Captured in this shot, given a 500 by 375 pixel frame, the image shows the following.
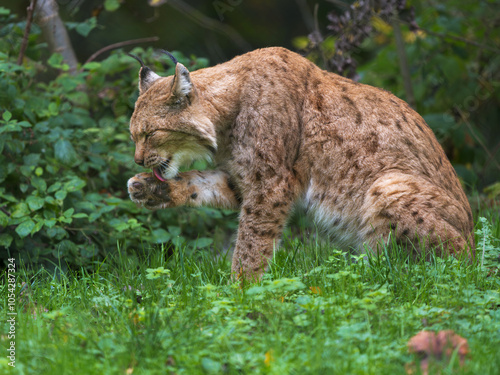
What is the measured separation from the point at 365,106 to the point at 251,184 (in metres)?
1.02

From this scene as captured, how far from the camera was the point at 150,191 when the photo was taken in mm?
4473

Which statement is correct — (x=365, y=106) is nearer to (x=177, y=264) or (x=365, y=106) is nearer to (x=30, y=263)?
(x=177, y=264)

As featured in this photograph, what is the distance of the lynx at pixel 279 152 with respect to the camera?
13.8 ft

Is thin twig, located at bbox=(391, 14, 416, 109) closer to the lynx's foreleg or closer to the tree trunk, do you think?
the lynx's foreleg

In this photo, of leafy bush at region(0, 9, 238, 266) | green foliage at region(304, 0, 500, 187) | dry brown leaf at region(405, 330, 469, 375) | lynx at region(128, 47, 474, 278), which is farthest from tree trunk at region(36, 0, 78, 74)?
dry brown leaf at region(405, 330, 469, 375)

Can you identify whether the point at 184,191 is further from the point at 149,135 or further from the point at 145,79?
the point at 145,79

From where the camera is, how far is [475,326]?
2688 mm

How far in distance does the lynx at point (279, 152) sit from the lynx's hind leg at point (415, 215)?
11mm

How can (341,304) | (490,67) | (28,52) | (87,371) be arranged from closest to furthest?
(87,371) → (341,304) → (28,52) → (490,67)

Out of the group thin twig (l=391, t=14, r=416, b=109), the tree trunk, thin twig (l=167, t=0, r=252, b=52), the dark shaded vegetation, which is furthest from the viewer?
thin twig (l=167, t=0, r=252, b=52)

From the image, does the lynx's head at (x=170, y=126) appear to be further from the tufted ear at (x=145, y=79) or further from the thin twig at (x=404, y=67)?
the thin twig at (x=404, y=67)

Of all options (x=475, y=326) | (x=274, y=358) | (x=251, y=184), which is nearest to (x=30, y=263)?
(x=251, y=184)

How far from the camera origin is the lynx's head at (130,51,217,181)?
425 centimetres

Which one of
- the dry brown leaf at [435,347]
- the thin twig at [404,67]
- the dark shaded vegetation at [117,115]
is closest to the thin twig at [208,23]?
the dark shaded vegetation at [117,115]
